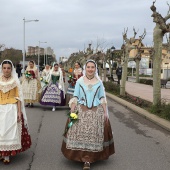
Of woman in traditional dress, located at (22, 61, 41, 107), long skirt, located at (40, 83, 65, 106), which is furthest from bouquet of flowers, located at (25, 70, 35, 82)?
long skirt, located at (40, 83, 65, 106)

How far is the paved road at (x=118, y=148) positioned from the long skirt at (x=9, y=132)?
0.28m

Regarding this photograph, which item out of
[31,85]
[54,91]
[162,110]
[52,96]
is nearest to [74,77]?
[54,91]

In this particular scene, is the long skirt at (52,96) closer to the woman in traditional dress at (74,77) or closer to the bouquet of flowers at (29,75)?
the woman in traditional dress at (74,77)

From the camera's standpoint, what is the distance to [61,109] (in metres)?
13.2

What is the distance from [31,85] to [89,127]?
8.45 meters

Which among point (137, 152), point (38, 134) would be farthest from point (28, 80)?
point (137, 152)

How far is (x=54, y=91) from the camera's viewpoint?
12.8 meters

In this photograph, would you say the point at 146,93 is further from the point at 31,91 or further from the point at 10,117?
the point at 10,117

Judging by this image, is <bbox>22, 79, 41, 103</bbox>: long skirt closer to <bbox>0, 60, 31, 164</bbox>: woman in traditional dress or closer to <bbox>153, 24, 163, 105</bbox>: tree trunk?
<bbox>153, 24, 163, 105</bbox>: tree trunk

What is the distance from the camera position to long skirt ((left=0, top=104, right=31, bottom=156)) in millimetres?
5590

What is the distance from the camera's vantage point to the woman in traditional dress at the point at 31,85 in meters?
13.4

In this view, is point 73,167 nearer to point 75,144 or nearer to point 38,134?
point 75,144

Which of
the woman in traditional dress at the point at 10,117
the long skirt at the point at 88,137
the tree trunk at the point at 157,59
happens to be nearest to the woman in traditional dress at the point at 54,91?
the tree trunk at the point at 157,59

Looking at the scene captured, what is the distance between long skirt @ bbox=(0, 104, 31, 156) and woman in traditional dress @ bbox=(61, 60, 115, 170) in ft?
2.65
